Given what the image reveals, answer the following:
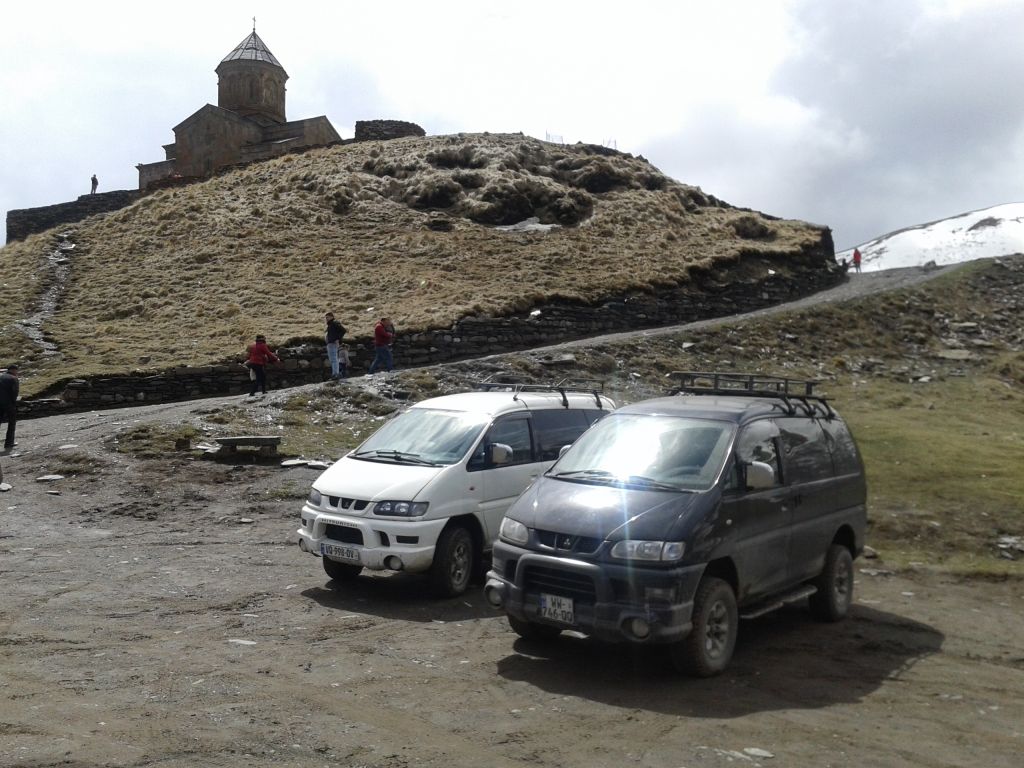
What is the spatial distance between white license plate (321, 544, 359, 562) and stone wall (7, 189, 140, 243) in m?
48.7

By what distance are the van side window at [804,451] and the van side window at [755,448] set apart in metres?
0.14

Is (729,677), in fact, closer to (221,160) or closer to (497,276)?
(497,276)

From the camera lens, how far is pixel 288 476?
14711mm

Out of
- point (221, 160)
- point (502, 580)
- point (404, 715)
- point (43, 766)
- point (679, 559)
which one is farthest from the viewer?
point (221, 160)

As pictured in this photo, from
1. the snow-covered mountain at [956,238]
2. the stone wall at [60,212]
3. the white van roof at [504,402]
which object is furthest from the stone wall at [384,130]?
the snow-covered mountain at [956,238]

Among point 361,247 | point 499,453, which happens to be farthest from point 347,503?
point 361,247

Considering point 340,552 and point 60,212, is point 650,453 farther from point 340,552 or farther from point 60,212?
point 60,212

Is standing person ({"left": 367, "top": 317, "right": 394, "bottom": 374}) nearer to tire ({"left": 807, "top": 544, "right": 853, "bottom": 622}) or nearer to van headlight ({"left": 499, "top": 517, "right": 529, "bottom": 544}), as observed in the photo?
tire ({"left": 807, "top": 544, "right": 853, "bottom": 622})

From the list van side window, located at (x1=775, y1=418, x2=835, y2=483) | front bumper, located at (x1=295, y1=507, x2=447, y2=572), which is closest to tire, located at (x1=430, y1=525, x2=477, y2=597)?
front bumper, located at (x1=295, y1=507, x2=447, y2=572)

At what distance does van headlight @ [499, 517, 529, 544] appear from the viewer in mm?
7216

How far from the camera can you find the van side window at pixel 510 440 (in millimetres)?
9742

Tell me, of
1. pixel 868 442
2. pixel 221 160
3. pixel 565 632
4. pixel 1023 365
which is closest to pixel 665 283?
pixel 1023 365

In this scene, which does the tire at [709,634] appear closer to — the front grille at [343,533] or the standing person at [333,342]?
the front grille at [343,533]

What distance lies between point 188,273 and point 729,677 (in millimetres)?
36009
